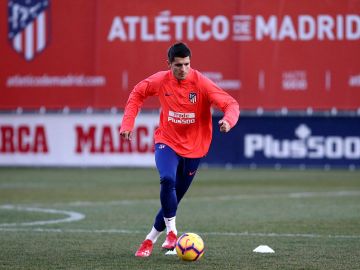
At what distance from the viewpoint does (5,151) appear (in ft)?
79.9

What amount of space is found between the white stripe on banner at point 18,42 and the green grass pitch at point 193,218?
112 inches

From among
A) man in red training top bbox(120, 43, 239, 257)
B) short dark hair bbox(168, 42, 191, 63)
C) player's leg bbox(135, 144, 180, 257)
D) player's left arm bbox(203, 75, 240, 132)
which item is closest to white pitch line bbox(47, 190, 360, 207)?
man in red training top bbox(120, 43, 239, 257)

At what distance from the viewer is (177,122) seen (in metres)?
10.2

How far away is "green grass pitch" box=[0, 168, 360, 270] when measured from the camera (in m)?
9.62

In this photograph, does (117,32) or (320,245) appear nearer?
(320,245)

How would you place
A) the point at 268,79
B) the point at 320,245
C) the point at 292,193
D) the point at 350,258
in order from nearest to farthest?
the point at 350,258 → the point at 320,245 → the point at 292,193 → the point at 268,79

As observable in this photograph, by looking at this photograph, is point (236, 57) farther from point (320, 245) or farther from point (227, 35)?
point (320, 245)

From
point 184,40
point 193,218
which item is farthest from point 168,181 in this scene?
point 184,40

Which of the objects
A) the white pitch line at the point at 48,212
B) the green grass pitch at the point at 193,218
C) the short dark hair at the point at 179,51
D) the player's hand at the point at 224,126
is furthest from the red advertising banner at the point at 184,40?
the player's hand at the point at 224,126

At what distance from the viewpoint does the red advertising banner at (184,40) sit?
23766mm

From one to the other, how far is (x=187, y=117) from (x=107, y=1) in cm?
1463

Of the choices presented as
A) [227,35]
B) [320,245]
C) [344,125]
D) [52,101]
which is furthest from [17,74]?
[320,245]

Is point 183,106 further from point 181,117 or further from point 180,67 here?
point 180,67

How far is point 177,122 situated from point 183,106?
164 millimetres
